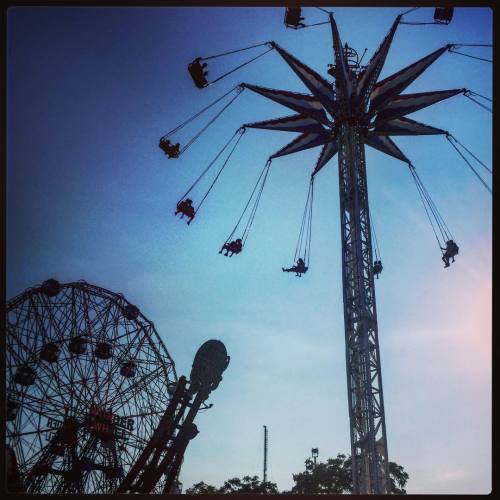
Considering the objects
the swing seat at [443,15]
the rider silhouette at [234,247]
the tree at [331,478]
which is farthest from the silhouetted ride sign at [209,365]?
the tree at [331,478]

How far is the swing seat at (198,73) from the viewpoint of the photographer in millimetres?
22656

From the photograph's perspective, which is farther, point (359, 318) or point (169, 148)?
point (169, 148)

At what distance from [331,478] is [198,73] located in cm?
4904

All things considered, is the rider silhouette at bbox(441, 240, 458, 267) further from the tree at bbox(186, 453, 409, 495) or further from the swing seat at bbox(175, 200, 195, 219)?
the tree at bbox(186, 453, 409, 495)

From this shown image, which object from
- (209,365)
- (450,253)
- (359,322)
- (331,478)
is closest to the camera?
(359,322)

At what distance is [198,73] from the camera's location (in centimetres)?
2286

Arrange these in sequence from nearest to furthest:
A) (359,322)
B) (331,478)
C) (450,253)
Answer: (359,322) < (450,253) < (331,478)

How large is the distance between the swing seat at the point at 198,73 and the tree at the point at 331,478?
47.8 meters

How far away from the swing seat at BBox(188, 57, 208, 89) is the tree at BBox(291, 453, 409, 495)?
47.8 metres

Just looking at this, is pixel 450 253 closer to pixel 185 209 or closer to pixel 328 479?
pixel 185 209

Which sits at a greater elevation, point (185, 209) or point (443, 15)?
point (443, 15)

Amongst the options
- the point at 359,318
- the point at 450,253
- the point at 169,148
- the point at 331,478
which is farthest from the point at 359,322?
the point at 331,478

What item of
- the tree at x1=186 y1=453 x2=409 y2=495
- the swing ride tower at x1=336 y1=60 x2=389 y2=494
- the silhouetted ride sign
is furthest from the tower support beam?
the tree at x1=186 y1=453 x2=409 y2=495

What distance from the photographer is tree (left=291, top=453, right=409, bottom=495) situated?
5634 cm
